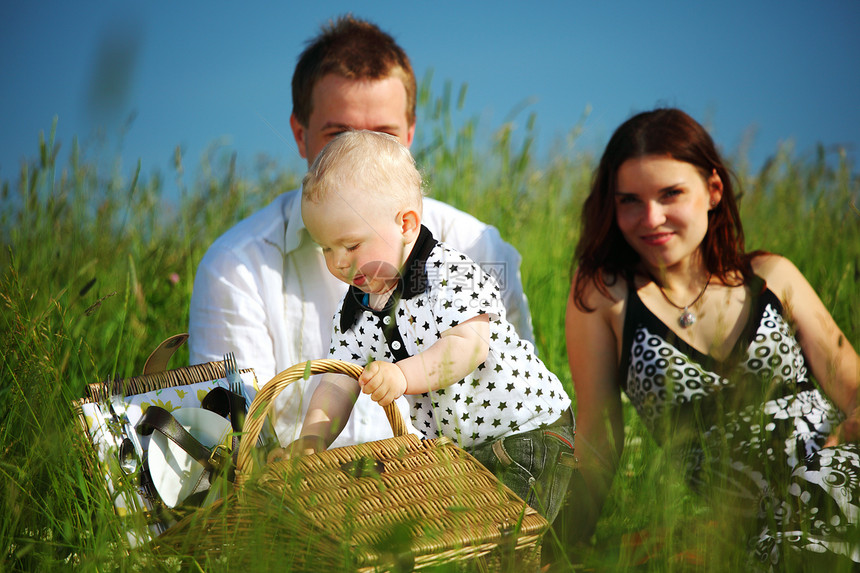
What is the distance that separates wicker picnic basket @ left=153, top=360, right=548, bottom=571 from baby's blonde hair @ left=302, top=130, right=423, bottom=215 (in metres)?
0.45

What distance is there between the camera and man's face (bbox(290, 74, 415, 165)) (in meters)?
2.50

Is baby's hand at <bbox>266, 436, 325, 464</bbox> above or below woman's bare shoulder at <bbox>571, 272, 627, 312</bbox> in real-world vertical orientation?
below

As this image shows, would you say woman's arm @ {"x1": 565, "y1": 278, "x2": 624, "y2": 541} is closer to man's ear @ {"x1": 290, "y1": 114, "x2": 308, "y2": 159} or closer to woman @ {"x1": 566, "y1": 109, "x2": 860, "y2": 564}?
woman @ {"x1": 566, "y1": 109, "x2": 860, "y2": 564}

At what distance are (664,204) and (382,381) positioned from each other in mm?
1283

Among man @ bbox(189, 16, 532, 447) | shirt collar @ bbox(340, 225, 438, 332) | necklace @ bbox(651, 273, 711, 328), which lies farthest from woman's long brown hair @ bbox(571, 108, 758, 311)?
shirt collar @ bbox(340, 225, 438, 332)

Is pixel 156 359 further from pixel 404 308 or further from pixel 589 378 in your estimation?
pixel 589 378

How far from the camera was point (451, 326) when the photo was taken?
1.74m

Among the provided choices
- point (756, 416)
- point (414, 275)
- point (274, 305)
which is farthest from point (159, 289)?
point (756, 416)

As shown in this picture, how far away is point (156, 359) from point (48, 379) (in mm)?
344

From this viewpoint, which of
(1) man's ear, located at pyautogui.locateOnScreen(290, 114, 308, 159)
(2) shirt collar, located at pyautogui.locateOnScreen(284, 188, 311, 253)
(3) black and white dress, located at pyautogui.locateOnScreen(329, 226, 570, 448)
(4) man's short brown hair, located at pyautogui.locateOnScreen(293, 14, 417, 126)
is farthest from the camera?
(1) man's ear, located at pyautogui.locateOnScreen(290, 114, 308, 159)

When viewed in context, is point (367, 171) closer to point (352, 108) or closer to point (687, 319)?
point (352, 108)

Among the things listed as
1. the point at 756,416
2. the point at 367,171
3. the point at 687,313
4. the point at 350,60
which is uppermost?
the point at 350,60

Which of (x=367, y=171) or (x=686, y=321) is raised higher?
(x=367, y=171)

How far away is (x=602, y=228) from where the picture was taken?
2.47 metres
